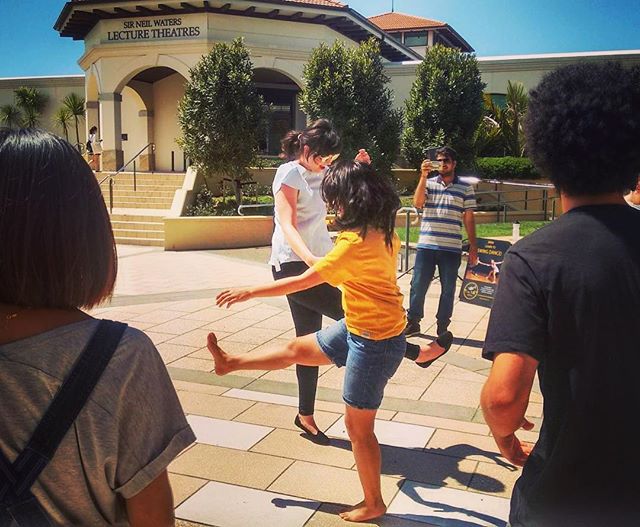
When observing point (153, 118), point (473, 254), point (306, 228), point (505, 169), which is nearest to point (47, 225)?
point (306, 228)

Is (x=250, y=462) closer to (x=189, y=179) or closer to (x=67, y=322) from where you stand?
(x=67, y=322)

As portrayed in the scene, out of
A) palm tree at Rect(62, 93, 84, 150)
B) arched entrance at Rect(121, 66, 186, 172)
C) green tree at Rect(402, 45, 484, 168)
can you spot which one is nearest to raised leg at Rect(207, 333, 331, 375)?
green tree at Rect(402, 45, 484, 168)

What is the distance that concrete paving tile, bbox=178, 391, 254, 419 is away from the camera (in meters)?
4.67

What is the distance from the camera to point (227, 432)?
171 inches

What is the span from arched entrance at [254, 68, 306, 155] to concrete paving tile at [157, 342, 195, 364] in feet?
66.5

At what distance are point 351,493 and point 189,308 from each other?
17.1ft

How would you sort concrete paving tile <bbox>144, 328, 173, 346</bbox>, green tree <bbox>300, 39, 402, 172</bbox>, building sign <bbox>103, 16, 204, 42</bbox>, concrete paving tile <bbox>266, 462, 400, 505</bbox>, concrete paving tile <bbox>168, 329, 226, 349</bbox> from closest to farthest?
concrete paving tile <bbox>266, 462, 400, 505</bbox>, concrete paving tile <bbox>168, 329, 226, 349</bbox>, concrete paving tile <bbox>144, 328, 173, 346</bbox>, green tree <bbox>300, 39, 402, 172</bbox>, building sign <bbox>103, 16, 204, 42</bbox>

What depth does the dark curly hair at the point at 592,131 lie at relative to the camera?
1.59m

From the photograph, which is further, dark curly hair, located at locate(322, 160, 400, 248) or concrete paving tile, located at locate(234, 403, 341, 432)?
concrete paving tile, located at locate(234, 403, 341, 432)

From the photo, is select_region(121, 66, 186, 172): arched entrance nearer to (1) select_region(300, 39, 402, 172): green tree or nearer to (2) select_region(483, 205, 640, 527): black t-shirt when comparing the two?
(1) select_region(300, 39, 402, 172): green tree

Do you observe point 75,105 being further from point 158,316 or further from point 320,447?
point 320,447

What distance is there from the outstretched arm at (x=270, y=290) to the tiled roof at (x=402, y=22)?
1848 inches

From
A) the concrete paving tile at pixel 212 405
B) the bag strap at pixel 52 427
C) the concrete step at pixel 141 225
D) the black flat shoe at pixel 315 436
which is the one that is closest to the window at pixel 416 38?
the concrete step at pixel 141 225

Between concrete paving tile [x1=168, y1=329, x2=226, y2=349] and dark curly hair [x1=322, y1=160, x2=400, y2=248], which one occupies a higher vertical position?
dark curly hair [x1=322, y1=160, x2=400, y2=248]
